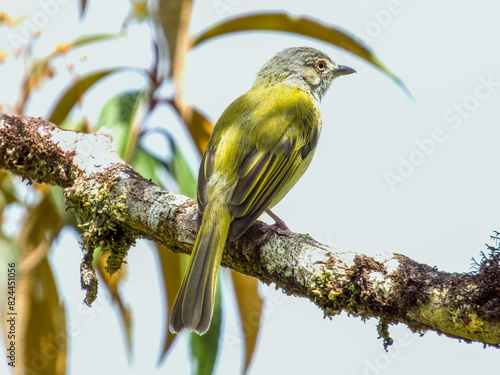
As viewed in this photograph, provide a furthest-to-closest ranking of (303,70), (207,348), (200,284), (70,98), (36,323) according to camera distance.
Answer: (303,70), (70,98), (36,323), (207,348), (200,284)

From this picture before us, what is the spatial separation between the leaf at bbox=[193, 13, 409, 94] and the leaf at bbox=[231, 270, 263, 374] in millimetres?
2124

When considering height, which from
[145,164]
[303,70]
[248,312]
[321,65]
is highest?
[321,65]

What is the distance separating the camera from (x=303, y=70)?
5656 millimetres

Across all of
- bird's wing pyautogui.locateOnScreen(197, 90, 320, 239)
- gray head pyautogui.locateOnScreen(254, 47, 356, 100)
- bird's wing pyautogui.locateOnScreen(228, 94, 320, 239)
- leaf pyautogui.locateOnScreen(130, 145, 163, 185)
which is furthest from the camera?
gray head pyautogui.locateOnScreen(254, 47, 356, 100)

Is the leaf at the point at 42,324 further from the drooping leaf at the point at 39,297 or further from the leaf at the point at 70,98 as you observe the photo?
the leaf at the point at 70,98

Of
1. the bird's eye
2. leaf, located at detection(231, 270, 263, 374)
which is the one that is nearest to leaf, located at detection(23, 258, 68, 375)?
leaf, located at detection(231, 270, 263, 374)

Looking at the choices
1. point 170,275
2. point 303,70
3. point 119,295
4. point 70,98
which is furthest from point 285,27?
point 119,295

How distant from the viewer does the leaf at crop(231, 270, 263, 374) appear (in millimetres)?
4590

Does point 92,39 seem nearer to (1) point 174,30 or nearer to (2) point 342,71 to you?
(1) point 174,30

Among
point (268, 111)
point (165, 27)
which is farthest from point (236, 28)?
point (268, 111)

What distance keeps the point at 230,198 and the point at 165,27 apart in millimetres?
1761

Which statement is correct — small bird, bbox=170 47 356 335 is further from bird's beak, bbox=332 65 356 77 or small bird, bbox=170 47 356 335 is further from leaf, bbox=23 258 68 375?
leaf, bbox=23 258 68 375

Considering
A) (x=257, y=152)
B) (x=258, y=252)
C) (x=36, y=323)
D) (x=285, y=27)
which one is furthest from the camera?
(x=285, y=27)

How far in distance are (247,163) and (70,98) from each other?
1.75 metres
